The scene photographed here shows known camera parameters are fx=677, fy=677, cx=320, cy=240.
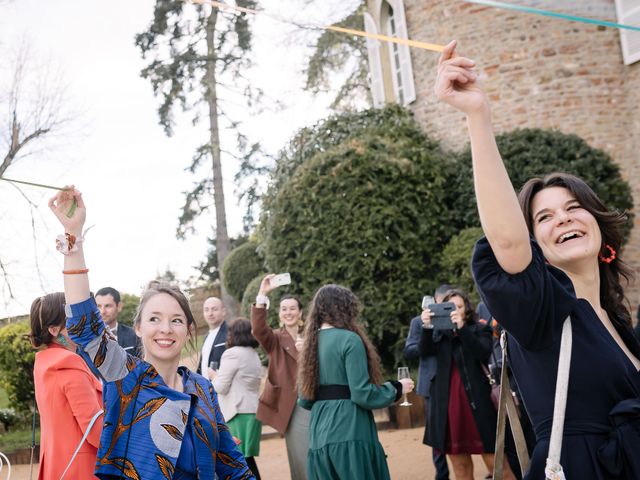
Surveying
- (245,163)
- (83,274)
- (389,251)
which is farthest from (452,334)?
(245,163)

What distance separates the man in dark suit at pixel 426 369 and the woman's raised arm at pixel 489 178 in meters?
4.64

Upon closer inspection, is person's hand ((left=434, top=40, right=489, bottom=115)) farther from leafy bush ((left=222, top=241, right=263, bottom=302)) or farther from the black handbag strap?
leafy bush ((left=222, top=241, right=263, bottom=302))

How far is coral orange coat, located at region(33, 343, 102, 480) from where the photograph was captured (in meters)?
3.35

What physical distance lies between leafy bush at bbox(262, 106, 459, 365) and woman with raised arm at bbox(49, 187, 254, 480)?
8119 mm

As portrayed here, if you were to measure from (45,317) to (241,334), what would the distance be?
311cm

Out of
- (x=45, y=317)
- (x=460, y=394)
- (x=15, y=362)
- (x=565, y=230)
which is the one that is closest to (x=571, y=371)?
(x=565, y=230)

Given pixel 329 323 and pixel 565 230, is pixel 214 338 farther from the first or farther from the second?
pixel 565 230

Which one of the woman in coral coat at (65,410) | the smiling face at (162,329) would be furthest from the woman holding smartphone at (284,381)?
the smiling face at (162,329)

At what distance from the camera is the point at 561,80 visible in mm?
11648

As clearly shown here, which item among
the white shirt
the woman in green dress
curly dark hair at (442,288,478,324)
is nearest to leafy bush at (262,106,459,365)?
the white shirt

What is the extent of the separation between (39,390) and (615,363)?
113 inches

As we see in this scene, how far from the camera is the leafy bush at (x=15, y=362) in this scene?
39.2 ft

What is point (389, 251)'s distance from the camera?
11.4 m

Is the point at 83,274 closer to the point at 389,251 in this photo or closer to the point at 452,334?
the point at 452,334
